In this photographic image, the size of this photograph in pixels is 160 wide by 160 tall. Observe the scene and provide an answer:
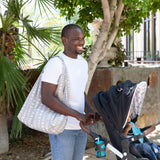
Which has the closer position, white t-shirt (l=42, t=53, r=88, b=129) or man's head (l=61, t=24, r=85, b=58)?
white t-shirt (l=42, t=53, r=88, b=129)

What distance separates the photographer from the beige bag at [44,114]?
192cm

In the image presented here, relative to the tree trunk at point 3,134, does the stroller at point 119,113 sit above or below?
above

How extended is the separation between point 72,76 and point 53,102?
258 millimetres

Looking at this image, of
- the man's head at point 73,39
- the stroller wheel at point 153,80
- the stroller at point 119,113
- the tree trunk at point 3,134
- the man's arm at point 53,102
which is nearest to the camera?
the man's arm at point 53,102

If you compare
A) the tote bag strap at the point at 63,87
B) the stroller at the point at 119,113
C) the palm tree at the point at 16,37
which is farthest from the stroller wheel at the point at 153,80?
the tote bag strap at the point at 63,87

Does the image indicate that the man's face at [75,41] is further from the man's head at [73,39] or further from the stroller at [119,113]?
the stroller at [119,113]

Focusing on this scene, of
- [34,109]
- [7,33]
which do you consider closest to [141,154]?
[34,109]

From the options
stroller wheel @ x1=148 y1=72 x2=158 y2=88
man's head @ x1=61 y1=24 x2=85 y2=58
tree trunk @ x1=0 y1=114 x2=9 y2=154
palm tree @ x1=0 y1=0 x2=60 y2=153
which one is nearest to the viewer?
man's head @ x1=61 y1=24 x2=85 y2=58

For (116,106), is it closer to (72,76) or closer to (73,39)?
(72,76)

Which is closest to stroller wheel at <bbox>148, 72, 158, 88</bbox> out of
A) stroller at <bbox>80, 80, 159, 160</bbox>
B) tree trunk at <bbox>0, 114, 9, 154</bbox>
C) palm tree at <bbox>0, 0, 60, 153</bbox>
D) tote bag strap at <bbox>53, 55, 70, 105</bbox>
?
palm tree at <bbox>0, 0, 60, 153</bbox>

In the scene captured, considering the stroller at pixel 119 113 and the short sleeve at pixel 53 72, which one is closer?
the short sleeve at pixel 53 72

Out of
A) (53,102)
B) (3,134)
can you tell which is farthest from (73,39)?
(3,134)

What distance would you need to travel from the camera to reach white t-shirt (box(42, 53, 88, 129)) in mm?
1952

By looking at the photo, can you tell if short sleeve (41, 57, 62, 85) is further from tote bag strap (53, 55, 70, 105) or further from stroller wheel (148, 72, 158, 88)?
stroller wheel (148, 72, 158, 88)
